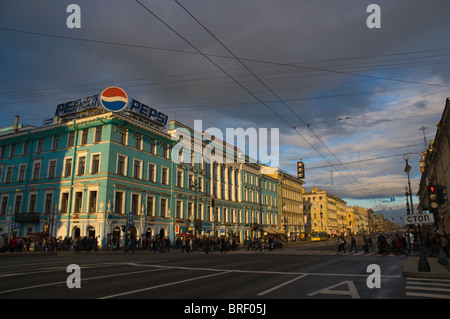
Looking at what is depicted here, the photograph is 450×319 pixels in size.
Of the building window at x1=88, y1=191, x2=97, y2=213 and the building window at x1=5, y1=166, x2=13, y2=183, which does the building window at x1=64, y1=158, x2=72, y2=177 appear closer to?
the building window at x1=88, y1=191, x2=97, y2=213

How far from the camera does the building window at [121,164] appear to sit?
123ft

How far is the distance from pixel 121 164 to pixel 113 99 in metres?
7.61

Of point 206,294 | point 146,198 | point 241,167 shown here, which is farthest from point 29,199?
point 206,294

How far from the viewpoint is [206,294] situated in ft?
29.3

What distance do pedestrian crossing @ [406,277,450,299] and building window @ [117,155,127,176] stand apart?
105ft

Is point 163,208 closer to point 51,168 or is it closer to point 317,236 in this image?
point 51,168

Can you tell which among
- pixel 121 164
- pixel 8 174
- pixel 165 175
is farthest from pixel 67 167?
pixel 165 175

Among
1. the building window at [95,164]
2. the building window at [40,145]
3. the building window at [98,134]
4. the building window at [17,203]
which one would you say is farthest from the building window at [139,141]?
the building window at [17,203]

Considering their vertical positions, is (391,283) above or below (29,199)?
below

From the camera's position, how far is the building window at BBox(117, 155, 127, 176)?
3744cm

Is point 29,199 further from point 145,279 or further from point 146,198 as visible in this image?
point 145,279

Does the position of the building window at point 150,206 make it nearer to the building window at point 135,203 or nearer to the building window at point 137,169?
the building window at point 135,203
